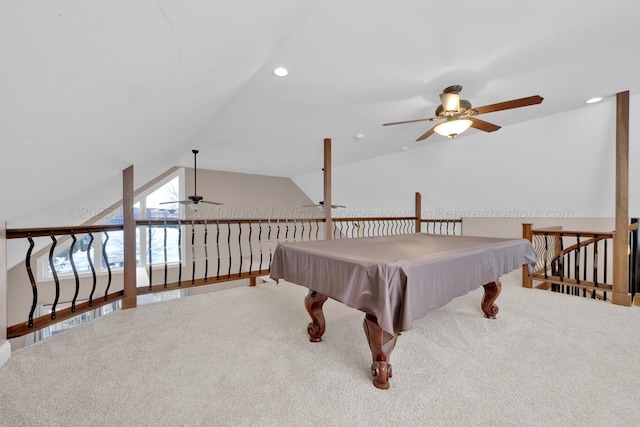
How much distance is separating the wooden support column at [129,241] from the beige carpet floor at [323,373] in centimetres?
27

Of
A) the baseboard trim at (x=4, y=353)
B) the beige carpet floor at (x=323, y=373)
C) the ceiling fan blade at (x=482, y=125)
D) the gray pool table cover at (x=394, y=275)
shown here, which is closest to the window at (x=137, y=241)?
the baseboard trim at (x=4, y=353)

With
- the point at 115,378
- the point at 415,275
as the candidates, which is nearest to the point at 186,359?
the point at 115,378

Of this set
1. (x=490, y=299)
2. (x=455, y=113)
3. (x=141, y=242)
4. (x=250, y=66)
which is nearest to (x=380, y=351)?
(x=490, y=299)

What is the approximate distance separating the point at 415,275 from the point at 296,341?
118cm

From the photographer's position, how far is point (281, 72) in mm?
2428

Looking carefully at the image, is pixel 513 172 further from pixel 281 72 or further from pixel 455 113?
pixel 281 72

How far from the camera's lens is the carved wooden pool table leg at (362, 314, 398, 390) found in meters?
1.47

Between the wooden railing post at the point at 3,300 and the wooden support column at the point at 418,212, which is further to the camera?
the wooden support column at the point at 418,212

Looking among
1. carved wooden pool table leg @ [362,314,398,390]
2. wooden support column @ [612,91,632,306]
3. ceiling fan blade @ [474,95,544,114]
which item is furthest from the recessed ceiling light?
wooden support column @ [612,91,632,306]

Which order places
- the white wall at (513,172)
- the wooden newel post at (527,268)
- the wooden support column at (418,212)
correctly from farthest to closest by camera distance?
the wooden support column at (418,212) → the wooden newel post at (527,268) → the white wall at (513,172)

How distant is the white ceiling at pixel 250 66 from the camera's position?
1.05 metres

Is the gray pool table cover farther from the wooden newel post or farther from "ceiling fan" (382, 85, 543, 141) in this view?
the wooden newel post

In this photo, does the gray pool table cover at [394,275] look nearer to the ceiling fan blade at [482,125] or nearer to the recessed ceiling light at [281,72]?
the ceiling fan blade at [482,125]

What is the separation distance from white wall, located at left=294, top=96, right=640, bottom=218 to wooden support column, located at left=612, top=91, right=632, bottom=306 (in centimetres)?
23
